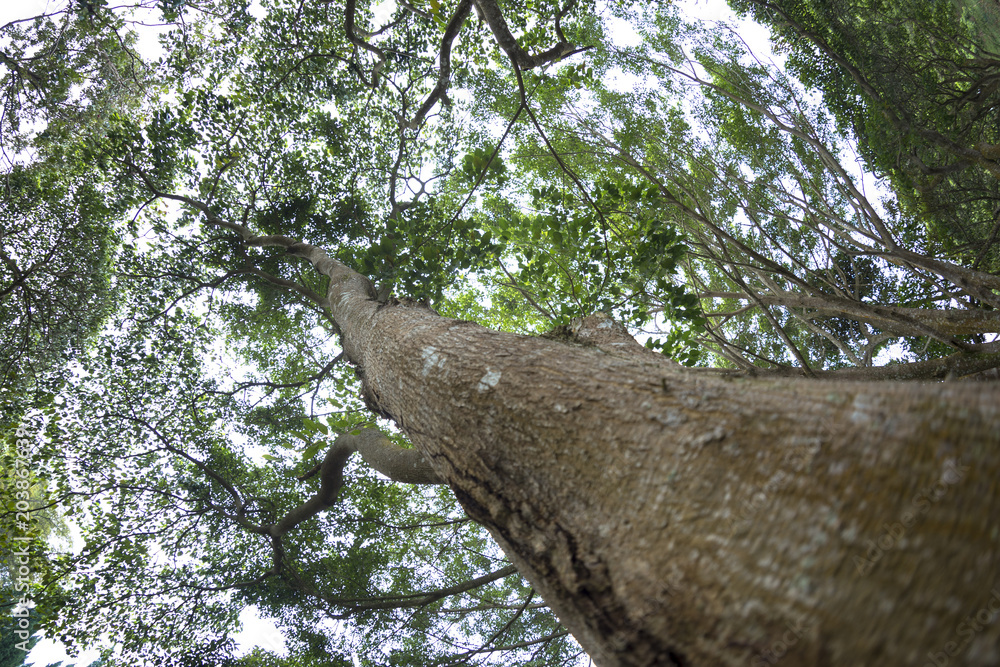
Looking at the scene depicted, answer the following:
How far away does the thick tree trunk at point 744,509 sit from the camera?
0.61 m

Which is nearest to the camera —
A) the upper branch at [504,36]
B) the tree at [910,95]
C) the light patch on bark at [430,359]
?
the light patch on bark at [430,359]

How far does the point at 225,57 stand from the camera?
5.48 metres

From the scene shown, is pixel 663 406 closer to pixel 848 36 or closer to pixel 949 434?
pixel 949 434

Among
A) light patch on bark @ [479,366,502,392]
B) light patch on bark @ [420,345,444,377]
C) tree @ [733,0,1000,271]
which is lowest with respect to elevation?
light patch on bark @ [479,366,502,392]

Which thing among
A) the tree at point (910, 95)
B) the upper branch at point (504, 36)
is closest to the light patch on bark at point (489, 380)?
the upper branch at point (504, 36)

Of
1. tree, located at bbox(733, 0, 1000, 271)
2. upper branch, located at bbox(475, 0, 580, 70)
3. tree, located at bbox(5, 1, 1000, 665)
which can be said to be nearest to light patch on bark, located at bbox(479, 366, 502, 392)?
tree, located at bbox(5, 1, 1000, 665)

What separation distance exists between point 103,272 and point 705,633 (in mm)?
6692

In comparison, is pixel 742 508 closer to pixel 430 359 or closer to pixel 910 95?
pixel 430 359

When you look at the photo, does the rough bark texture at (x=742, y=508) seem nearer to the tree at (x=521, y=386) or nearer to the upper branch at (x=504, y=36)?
the tree at (x=521, y=386)

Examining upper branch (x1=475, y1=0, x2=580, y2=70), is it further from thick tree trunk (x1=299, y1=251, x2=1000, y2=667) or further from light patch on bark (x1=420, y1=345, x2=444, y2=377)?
thick tree trunk (x1=299, y1=251, x2=1000, y2=667)

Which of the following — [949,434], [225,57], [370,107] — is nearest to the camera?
[949,434]

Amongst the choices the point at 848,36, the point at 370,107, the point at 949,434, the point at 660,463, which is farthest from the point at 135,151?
the point at 848,36

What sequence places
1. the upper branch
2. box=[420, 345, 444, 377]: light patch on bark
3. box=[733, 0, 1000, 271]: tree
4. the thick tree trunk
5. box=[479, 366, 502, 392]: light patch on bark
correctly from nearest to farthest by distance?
the thick tree trunk, box=[479, 366, 502, 392]: light patch on bark, box=[420, 345, 444, 377]: light patch on bark, the upper branch, box=[733, 0, 1000, 271]: tree

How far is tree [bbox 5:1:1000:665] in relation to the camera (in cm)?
71
